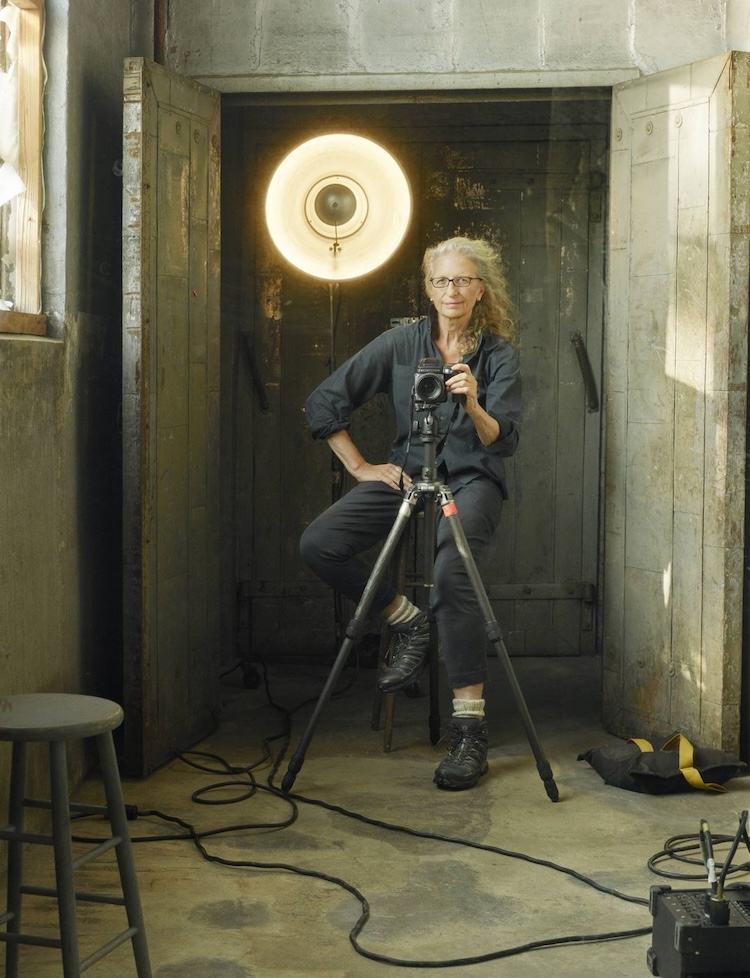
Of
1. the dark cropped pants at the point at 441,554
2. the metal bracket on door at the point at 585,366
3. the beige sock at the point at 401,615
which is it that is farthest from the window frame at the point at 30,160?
the metal bracket on door at the point at 585,366

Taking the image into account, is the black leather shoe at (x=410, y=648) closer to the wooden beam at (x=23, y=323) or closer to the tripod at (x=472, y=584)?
the tripod at (x=472, y=584)

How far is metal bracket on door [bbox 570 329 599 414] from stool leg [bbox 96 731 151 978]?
3.46 meters

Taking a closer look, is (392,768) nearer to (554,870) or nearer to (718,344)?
(554,870)

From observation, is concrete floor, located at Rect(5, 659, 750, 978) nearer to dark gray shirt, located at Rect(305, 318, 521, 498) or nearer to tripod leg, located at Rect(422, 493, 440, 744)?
tripod leg, located at Rect(422, 493, 440, 744)

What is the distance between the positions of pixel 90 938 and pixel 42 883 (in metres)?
0.33

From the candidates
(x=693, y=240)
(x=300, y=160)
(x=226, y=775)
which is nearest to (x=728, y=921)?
(x=226, y=775)

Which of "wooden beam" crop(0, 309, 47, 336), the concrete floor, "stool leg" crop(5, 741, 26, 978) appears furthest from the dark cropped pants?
"stool leg" crop(5, 741, 26, 978)

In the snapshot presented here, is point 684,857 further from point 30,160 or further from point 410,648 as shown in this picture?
point 30,160

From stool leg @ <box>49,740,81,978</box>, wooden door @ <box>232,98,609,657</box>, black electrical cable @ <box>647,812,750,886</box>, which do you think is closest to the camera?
stool leg @ <box>49,740,81,978</box>

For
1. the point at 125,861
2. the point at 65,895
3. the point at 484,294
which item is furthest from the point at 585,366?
the point at 65,895

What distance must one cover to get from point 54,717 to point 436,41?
2.85 m

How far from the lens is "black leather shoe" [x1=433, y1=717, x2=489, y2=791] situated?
3707 mm

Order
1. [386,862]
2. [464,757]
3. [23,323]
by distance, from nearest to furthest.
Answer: [386,862], [23,323], [464,757]

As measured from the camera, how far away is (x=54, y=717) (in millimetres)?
2316
